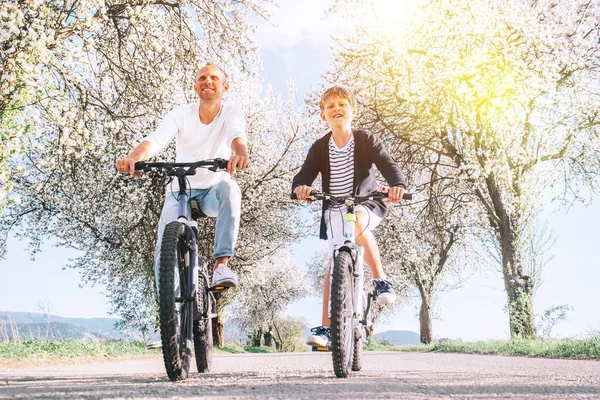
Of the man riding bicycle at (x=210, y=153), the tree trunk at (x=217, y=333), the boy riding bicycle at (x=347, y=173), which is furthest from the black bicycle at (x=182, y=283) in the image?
the tree trunk at (x=217, y=333)

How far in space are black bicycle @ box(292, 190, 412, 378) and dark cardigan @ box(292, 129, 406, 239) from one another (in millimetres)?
238

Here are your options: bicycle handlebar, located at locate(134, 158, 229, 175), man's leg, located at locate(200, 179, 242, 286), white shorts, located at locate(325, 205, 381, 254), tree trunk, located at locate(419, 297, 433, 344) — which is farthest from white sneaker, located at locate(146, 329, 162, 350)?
tree trunk, located at locate(419, 297, 433, 344)

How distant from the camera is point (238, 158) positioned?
4320 millimetres

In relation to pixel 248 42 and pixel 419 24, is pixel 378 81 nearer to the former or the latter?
pixel 419 24

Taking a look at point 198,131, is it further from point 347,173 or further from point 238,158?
point 347,173

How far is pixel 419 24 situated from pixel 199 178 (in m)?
10.9

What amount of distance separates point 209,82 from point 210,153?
631mm

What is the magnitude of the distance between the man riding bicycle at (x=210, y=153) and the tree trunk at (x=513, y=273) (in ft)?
36.9

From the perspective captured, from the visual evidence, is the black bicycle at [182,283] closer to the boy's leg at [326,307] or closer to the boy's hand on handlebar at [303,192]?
the boy's hand on handlebar at [303,192]

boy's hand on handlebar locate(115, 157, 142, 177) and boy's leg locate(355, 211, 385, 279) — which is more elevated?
boy's hand on handlebar locate(115, 157, 142, 177)

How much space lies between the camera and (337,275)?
4.30 meters

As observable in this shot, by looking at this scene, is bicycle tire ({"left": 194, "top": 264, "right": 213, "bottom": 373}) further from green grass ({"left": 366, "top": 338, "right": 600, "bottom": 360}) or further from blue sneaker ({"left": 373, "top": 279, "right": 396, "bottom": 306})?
green grass ({"left": 366, "top": 338, "right": 600, "bottom": 360})

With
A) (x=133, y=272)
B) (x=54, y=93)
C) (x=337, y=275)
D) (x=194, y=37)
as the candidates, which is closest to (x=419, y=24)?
(x=194, y=37)

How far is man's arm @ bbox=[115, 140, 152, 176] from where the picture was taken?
4.34m
